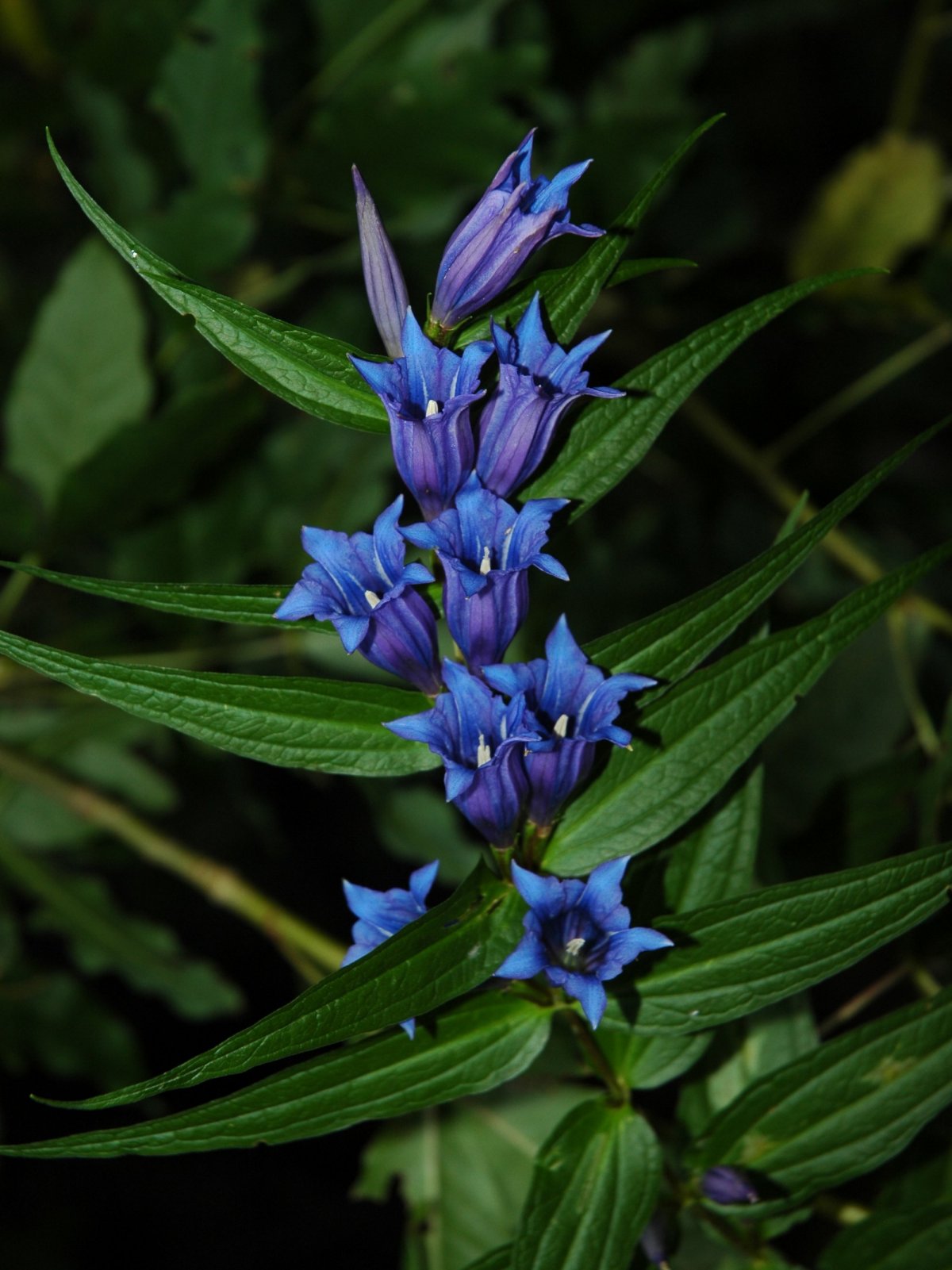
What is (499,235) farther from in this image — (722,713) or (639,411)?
(722,713)

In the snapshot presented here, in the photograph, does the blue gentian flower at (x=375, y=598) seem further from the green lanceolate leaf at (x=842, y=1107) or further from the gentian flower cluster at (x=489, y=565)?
the green lanceolate leaf at (x=842, y=1107)

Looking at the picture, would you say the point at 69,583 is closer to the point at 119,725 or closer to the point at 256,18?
the point at 119,725

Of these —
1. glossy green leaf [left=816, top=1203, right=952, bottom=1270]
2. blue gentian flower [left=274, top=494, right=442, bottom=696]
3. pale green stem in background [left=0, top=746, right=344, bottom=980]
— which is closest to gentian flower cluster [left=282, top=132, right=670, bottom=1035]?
blue gentian flower [left=274, top=494, right=442, bottom=696]

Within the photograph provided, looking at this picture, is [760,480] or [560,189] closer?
[560,189]

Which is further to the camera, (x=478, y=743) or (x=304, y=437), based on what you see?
(x=304, y=437)

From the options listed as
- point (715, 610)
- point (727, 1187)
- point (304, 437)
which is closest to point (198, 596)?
point (715, 610)

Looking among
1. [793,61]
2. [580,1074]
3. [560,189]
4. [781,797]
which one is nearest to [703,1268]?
[580,1074]
